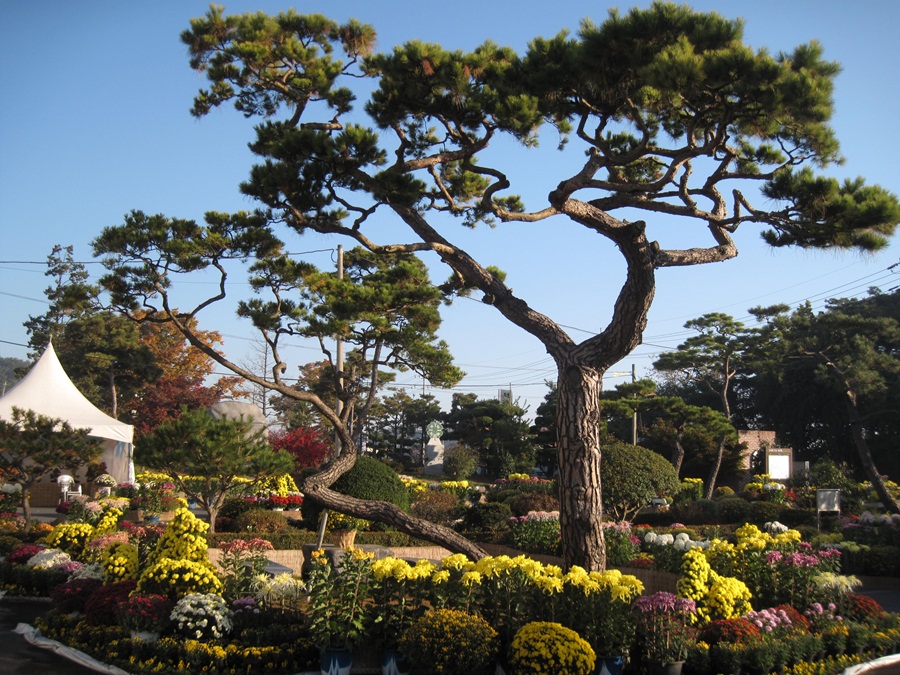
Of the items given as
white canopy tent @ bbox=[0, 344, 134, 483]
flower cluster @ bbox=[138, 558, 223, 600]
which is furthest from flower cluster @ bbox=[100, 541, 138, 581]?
white canopy tent @ bbox=[0, 344, 134, 483]

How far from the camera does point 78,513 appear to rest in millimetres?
14406

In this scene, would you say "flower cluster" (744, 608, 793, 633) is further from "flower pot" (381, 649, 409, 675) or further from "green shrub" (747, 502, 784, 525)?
"green shrub" (747, 502, 784, 525)

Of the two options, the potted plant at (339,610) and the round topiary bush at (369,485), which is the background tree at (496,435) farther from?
the potted plant at (339,610)

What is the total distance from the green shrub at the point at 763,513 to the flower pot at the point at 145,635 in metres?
13.8

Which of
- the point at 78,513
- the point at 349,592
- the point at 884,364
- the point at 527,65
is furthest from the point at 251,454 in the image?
the point at 884,364

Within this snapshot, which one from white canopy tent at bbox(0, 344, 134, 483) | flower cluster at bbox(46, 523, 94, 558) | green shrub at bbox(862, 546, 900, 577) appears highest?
white canopy tent at bbox(0, 344, 134, 483)

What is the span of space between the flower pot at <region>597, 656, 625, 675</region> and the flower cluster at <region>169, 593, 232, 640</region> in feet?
10.4

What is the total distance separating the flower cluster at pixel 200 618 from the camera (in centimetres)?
687

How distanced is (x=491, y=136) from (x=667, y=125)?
1673 millimetres

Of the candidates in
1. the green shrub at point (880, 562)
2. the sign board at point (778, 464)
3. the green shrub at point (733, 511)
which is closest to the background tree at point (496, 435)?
the sign board at point (778, 464)

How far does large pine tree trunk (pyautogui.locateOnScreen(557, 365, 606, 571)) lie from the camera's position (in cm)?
748

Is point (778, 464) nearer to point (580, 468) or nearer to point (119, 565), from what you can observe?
point (580, 468)

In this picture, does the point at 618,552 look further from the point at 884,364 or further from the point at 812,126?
the point at 884,364

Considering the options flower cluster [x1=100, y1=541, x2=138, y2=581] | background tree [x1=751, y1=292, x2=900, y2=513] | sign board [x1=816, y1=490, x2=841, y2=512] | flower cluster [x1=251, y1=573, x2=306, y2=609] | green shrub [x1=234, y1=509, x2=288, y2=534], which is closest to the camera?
flower cluster [x1=251, y1=573, x2=306, y2=609]
